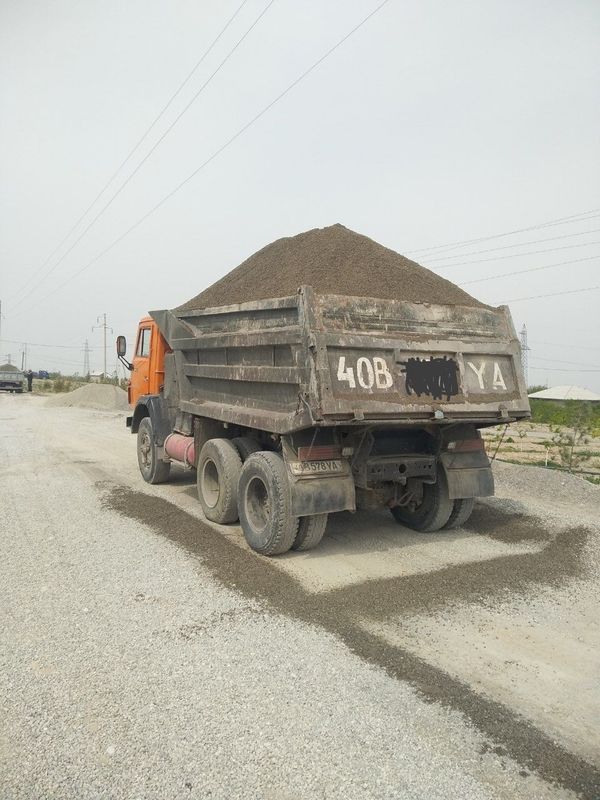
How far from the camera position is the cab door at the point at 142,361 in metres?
9.12

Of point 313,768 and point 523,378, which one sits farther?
point 523,378

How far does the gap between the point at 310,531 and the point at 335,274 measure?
9.47ft

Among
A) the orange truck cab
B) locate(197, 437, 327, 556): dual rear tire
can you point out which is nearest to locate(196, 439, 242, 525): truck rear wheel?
locate(197, 437, 327, 556): dual rear tire

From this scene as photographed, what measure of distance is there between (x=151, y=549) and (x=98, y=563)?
→ 1.86ft

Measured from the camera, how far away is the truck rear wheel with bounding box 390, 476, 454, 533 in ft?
20.4

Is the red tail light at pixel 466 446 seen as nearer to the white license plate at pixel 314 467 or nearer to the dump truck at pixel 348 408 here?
the dump truck at pixel 348 408

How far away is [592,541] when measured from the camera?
604cm

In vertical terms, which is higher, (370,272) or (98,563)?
(370,272)

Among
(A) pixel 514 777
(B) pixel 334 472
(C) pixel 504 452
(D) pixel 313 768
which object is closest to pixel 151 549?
(B) pixel 334 472

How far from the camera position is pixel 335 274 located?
6602 millimetres

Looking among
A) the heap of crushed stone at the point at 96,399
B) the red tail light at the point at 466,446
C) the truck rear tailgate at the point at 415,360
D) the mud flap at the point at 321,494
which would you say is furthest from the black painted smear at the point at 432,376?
the heap of crushed stone at the point at 96,399

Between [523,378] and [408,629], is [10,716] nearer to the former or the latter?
[408,629]

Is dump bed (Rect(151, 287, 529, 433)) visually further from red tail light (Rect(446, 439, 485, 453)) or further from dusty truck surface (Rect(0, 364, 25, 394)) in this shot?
dusty truck surface (Rect(0, 364, 25, 394))

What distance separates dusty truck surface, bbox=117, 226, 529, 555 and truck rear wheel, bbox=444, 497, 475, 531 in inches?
0.5
